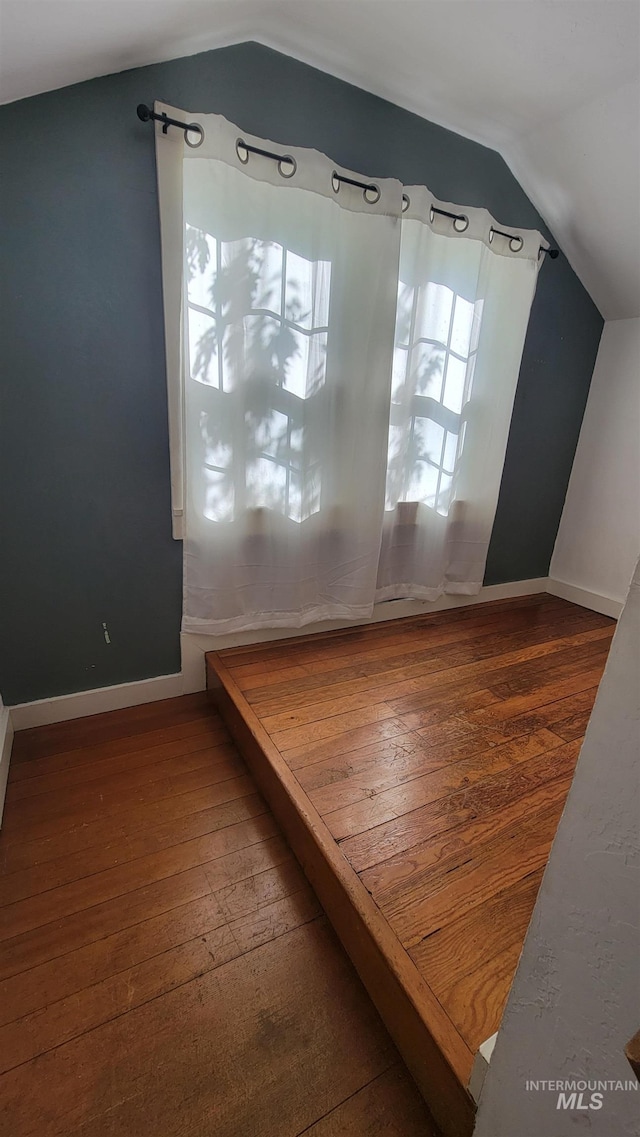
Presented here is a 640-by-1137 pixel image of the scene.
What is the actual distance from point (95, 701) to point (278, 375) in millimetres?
1396

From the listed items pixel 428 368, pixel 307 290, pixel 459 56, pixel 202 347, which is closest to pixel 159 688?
pixel 202 347

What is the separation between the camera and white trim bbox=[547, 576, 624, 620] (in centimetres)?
266

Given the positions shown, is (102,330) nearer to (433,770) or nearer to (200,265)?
(200,265)

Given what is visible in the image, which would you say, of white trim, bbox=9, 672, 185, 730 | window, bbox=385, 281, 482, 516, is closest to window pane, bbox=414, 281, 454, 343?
window, bbox=385, 281, 482, 516

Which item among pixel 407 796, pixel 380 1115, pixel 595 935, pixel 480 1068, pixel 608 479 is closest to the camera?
Result: pixel 595 935

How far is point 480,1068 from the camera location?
69 cm

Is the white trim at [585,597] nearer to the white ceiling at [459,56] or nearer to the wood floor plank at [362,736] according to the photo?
the wood floor plank at [362,736]

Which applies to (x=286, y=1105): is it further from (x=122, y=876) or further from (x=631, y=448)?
(x=631, y=448)

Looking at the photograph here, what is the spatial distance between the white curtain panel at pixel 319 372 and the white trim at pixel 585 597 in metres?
1.07

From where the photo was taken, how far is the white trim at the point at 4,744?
1404mm

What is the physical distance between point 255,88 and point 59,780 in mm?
2279

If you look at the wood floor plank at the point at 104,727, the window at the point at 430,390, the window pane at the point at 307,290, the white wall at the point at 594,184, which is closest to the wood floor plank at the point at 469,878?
the wood floor plank at the point at 104,727

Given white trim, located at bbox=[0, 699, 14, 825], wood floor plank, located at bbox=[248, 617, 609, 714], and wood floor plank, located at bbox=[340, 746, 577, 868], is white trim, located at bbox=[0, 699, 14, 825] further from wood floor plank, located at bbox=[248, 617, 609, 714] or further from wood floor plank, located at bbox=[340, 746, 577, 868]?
wood floor plank, located at bbox=[340, 746, 577, 868]

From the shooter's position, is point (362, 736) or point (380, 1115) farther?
point (362, 736)
